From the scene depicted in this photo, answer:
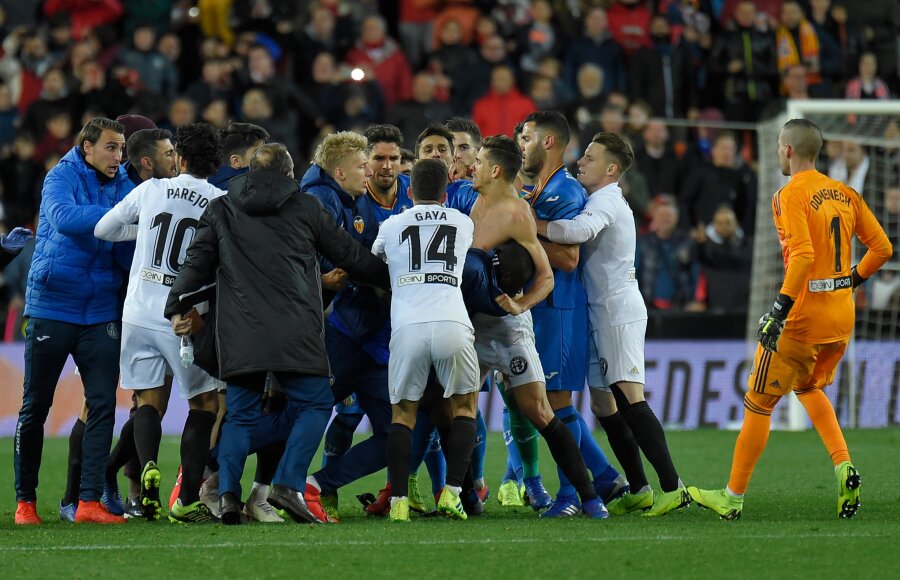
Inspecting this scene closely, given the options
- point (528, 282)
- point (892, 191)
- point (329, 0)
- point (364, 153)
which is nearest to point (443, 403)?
point (528, 282)

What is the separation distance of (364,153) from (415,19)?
1108 centimetres

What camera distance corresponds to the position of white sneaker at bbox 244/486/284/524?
7.62 metres

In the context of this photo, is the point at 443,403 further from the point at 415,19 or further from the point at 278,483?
the point at 415,19

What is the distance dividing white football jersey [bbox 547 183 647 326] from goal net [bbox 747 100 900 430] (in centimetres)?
618

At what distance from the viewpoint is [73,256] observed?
8.05 metres

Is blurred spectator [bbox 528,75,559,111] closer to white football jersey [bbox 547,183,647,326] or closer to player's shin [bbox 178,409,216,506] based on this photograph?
white football jersey [bbox 547,183,647,326]

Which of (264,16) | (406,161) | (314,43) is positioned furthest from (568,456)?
(264,16)

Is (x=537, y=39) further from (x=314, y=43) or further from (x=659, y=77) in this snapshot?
(x=314, y=43)

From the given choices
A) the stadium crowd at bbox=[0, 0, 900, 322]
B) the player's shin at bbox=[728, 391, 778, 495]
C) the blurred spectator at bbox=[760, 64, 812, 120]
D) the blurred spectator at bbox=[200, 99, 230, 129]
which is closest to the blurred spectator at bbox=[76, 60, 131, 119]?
the stadium crowd at bbox=[0, 0, 900, 322]

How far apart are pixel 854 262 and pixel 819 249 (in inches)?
314

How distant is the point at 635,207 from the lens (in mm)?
16766

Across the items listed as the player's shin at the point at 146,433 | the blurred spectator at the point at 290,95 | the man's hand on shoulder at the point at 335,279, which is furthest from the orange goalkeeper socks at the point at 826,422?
the blurred spectator at the point at 290,95

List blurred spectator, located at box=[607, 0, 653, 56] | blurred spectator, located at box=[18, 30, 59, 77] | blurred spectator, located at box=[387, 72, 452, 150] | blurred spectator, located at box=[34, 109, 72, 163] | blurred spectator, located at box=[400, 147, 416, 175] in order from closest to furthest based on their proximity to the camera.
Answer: blurred spectator, located at box=[400, 147, 416, 175], blurred spectator, located at box=[34, 109, 72, 163], blurred spectator, located at box=[387, 72, 452, 150], blurred spectator, located at box=[18, 30, 59, 77], blurred spectator, located at box=[607, 0, 653, 56]

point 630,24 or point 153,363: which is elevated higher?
point 630,24
